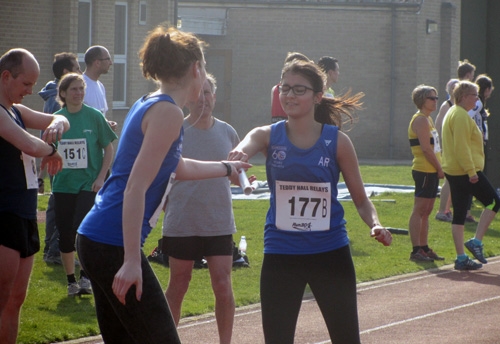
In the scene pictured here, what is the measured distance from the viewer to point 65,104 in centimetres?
892

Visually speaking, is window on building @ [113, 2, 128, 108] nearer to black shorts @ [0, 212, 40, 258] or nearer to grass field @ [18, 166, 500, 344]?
grass field @ [18, 166, 500, 344]

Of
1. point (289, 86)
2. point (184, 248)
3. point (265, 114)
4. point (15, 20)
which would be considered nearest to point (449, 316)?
point (184, 248)

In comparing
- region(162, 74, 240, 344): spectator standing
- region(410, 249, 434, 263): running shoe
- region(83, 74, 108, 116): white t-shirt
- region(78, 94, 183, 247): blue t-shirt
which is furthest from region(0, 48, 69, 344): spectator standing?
region(410, 249, 434, 263): running shoe

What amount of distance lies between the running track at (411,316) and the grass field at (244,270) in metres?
0.33

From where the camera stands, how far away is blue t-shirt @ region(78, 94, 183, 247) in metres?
4.18

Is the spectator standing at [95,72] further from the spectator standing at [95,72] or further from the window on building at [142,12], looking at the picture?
the window on building at [142,12]

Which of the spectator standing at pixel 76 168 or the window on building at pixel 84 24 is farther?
the window on building at pixel 84 24

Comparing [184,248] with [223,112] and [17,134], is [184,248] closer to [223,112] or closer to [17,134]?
[17,134]

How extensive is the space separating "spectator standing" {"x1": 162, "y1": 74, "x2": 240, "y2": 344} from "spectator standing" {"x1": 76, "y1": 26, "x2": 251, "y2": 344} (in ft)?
6.91

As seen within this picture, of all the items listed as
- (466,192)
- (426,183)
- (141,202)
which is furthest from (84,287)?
(141,202)

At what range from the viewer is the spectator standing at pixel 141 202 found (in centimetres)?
404

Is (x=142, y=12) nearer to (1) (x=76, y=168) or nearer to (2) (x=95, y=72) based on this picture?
(2) (x=95, y=72)

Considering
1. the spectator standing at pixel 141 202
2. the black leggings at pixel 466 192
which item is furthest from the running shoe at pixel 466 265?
the spectator standing at pixel 141 202

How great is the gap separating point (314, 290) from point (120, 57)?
→ 792 inches
